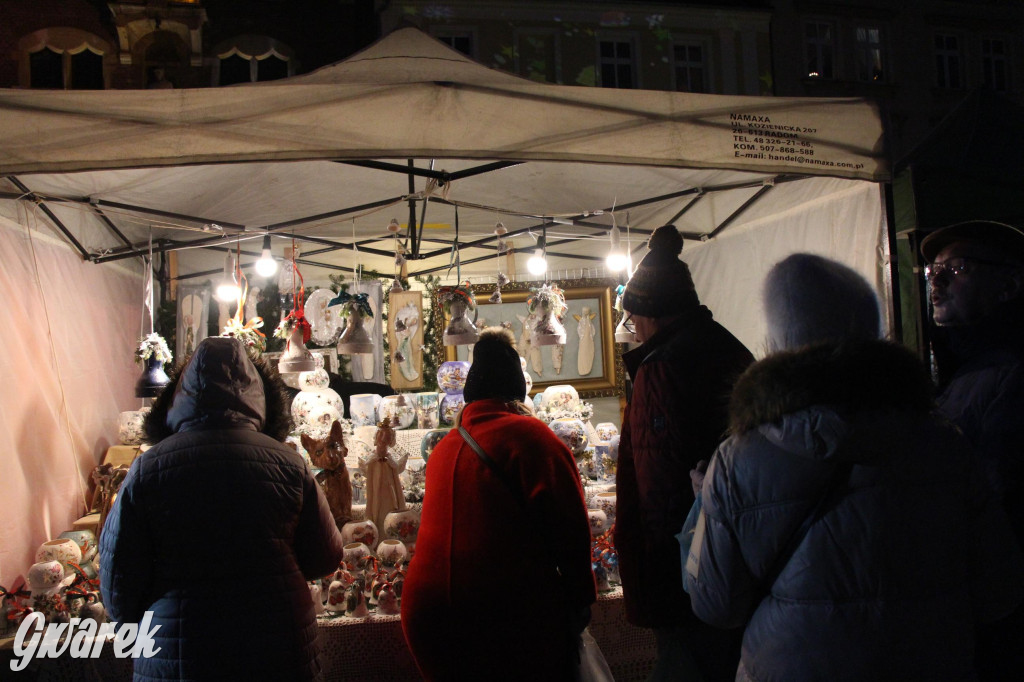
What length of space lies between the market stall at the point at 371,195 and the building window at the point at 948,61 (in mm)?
16615

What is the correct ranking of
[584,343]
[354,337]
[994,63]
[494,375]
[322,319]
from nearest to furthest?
[494,375], [354,337], [322,319], [584,343], [994,63]

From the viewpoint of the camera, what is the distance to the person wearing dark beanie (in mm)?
1950

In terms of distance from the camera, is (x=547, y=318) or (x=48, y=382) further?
(x=547, y=318)

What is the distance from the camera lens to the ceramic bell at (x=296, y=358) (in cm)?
433

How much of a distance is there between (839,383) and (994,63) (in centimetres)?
2275

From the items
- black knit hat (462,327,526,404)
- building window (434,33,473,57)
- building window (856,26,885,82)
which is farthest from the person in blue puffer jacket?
building window (856,26,885,82)

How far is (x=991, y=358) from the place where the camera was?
179 cm

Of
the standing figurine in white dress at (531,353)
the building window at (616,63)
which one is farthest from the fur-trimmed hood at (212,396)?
the building window at (616,63)

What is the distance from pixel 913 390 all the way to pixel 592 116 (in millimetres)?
1758

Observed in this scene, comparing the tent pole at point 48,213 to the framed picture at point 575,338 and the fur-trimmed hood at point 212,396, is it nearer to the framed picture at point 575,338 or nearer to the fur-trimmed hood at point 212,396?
the fur-trimmed hood at point 212,396

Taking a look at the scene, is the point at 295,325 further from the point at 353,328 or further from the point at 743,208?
the point at 743,208

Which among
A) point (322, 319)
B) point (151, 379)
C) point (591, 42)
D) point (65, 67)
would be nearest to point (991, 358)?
point (151, 379)

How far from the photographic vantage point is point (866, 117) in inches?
118

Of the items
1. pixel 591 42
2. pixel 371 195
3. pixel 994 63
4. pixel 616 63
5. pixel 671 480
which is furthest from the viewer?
pixel 994 63
